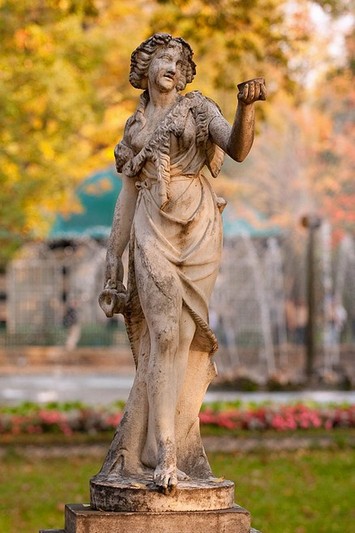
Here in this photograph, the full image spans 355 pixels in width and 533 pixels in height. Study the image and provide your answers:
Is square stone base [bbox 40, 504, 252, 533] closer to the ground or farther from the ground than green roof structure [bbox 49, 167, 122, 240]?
closer to the ground

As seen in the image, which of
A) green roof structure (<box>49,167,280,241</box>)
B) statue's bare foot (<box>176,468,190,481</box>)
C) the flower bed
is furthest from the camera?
green roof structure (<box>49,167,280,241</box>)

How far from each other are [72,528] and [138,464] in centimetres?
48

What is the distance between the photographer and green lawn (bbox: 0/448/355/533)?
10445 millimetres

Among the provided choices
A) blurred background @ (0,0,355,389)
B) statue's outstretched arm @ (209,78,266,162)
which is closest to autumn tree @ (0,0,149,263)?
blurred background @ (0,0,355,389)

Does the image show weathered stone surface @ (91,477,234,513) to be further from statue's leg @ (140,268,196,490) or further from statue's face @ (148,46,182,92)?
statue's face @ (148,46,182,92)

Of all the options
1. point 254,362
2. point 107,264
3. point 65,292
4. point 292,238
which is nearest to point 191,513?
point 107,264

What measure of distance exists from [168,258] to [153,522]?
4.18ft

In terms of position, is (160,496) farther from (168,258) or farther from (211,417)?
(211,417)

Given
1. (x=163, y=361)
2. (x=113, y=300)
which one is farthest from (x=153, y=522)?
(x=113, y=300)

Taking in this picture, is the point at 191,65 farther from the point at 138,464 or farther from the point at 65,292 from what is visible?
the point at 65,292

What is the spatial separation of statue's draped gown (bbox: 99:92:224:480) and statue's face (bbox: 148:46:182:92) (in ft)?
0.38

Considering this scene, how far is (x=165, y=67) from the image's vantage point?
6.32m

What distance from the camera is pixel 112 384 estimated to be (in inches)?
934

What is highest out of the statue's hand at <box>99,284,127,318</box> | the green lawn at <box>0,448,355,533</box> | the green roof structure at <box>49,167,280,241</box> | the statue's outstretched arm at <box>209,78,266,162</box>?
the green roof structure at <box>49,167,280,241</box>
